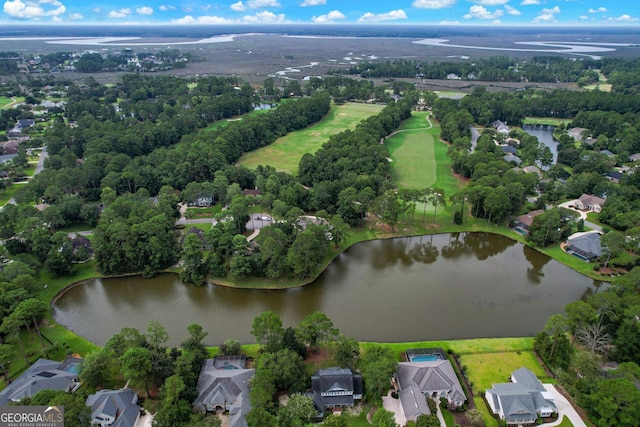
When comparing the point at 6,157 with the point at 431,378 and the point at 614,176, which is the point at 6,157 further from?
the point at 614,176

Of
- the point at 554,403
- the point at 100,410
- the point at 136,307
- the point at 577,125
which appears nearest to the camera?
the point at 100,410

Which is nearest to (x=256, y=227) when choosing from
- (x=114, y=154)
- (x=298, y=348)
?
(x=298, y=348)

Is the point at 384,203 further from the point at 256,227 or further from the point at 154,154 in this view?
the point at 154,154

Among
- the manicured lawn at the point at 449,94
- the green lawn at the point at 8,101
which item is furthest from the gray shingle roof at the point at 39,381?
the manicured lawn at the point at 449,94

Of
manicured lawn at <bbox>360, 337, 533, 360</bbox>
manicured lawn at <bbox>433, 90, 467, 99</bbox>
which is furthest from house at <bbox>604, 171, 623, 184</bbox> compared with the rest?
manicured lawn at <bbox>433, 90, 467, 99</bbox>

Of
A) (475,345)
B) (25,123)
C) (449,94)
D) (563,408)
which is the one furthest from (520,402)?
(449,94)

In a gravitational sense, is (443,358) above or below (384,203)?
below
